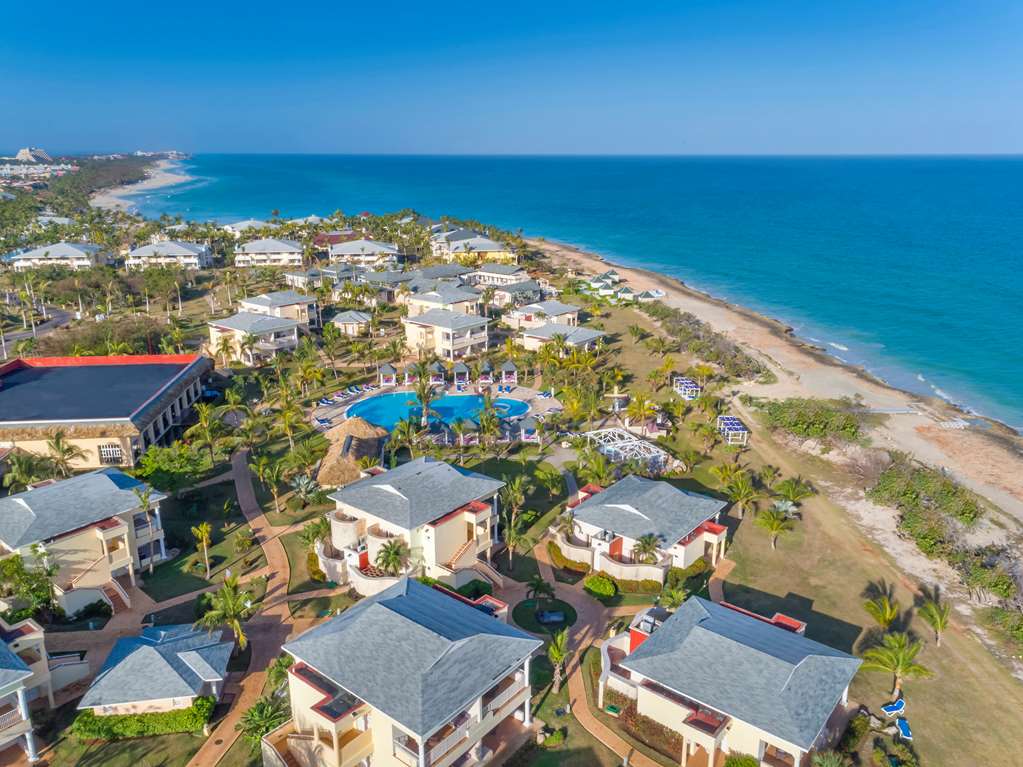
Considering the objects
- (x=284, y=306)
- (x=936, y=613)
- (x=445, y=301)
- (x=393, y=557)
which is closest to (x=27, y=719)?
(x=393, y=557)

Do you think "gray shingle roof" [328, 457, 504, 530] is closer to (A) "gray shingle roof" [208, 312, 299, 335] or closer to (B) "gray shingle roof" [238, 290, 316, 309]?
(A) "gray shingle roof" [208, 312, 299, 335]

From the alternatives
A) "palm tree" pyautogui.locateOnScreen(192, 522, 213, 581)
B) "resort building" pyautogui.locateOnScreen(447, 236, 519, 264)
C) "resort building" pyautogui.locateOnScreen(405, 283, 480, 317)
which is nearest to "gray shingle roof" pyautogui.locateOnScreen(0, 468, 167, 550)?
"palm tree" pyautogui.locateOnScreen(192, 522, 213, 581)

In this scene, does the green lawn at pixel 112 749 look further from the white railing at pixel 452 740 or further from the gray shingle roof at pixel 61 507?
the gray shingle roof at pixel 61 507

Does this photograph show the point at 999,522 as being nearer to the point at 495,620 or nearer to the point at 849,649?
the point at 849,649

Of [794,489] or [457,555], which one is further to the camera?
[794,489]

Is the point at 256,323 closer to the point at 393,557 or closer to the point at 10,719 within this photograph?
the point at 393,557

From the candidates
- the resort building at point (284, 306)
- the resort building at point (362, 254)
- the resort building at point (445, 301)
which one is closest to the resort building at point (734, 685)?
the resort building at point (445, 301)

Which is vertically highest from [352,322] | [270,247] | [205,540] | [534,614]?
[270,247]
